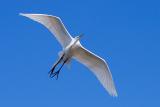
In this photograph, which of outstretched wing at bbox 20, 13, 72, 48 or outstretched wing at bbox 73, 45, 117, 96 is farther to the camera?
outstretched wing at bbox 73, 45, 117, 96

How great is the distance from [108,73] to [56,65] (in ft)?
9.21

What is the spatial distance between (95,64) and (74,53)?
1.46m

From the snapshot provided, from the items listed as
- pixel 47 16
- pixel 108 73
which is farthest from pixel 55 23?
pixel 108 73

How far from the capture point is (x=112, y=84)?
4484 cm

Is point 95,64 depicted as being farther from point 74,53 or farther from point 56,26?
point 56,26

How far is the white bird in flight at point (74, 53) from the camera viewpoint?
1746 inches

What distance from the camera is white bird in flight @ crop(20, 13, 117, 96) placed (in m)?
44.3

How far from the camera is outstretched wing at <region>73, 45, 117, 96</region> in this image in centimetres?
4511

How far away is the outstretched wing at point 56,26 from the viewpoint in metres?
44.3

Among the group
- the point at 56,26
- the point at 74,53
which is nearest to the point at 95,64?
the point at 74,53

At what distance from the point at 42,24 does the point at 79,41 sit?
214 centimetres

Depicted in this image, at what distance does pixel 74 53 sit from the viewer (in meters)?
45.1

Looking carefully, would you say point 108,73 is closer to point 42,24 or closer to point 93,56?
point 93,56

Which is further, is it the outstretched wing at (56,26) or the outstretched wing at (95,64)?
the outstretched wing at (95,64)
